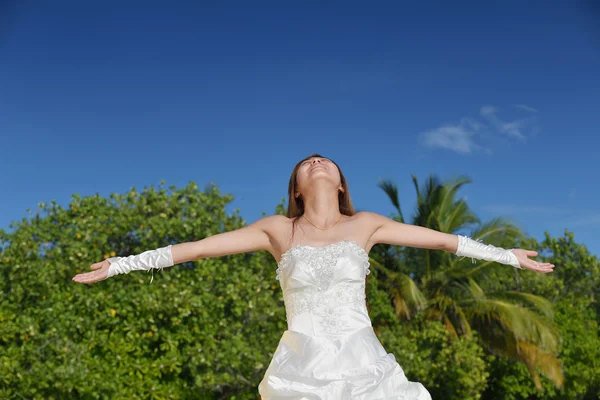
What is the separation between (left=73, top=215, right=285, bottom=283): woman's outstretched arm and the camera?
3.98 m

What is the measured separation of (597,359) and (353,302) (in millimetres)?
16528

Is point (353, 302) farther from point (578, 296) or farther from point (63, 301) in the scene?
point (578, 296)

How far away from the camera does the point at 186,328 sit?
40.4 ft

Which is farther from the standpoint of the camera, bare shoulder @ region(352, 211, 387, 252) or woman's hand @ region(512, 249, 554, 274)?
woman's hand @ region(512, 249, 554, 274)

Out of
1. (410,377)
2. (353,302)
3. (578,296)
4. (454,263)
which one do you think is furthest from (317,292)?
(578,296)

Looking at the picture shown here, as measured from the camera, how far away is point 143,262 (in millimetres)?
3992

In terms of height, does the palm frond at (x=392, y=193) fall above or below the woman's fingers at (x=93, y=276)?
above

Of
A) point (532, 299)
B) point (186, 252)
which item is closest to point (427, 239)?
point (186, 252)

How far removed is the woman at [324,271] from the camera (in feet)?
11.8

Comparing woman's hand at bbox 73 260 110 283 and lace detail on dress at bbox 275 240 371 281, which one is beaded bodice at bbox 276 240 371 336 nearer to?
lace detail on dress at bbox 275 240 371 281

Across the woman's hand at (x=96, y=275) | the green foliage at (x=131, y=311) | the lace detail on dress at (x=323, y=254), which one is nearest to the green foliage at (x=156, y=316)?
the green foliage at (x=131, y=311)

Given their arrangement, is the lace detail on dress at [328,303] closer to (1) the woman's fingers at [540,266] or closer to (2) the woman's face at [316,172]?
(2) the woman's face at [316,172]

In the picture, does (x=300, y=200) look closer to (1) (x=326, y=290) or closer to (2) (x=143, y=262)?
(1) (x=326, y=290)

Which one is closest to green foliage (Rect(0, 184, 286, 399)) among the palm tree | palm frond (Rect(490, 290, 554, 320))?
the palm tree
